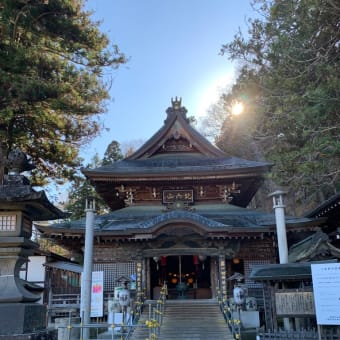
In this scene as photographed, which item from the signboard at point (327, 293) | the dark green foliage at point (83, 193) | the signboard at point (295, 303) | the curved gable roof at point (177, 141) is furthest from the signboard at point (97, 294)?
the dark green foliage at point (83, 193)

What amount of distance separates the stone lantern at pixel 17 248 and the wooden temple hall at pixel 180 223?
321 inches

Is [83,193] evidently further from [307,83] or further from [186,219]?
[307,83]

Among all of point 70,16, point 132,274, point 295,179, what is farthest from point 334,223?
point 70,16

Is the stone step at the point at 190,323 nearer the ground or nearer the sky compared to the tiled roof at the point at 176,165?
nearer the ground

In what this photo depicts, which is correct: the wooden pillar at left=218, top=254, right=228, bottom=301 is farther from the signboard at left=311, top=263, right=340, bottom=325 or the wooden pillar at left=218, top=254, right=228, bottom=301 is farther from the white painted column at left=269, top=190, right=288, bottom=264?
the signboard at left=311, top=263, right=340, bottom=325

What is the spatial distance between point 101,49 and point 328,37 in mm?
13917

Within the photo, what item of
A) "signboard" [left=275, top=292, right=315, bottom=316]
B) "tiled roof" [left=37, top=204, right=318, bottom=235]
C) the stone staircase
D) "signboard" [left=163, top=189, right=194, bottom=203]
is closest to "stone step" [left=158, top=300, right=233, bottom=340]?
the stone staircase

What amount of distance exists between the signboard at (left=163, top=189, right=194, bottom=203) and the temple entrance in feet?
9.16

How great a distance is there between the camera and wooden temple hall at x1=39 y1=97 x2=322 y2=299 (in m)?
14.4

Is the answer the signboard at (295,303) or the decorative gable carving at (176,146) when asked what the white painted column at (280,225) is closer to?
the signboard at (295,303)

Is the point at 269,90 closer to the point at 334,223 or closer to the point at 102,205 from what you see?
the point at 334,223

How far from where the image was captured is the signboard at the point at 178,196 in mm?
17172

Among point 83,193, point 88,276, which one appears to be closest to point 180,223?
point 88,276

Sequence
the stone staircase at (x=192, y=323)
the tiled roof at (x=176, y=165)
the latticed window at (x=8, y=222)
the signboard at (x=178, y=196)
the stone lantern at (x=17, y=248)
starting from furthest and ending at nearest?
1. the signboard at (x=178, y=196)
2. the tiled roof at (x=176, y=165)
3. the stone staircase at (x=192, y=323)
4. the latticed window at (x=8, y=222)
5. the stone lantern at (x=17, y=248)
